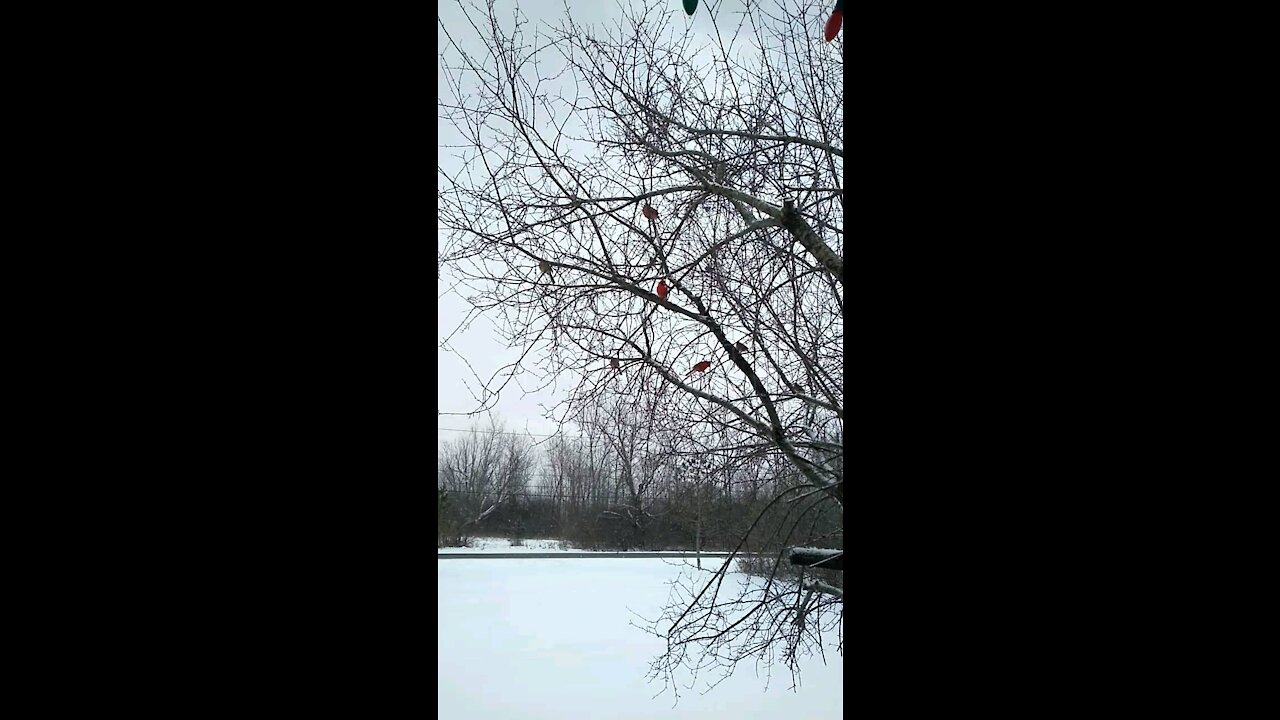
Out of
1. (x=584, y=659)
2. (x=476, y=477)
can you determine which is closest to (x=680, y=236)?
(x=476, y=477)

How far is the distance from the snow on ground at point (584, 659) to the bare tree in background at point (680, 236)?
0.18ft

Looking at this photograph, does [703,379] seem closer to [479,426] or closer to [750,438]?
[750,438]

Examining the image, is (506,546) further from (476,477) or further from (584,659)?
(584,659)

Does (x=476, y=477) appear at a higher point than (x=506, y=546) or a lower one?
higher

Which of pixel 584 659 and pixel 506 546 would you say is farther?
pixel 584 659

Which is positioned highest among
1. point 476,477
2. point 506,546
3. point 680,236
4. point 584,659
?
point 680,236

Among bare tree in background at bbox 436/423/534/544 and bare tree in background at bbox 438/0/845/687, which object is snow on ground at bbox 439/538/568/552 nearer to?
bare tree in background at bbox 436/423/534/544

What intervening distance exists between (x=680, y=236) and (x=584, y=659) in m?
0.94

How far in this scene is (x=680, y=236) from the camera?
1860 millimetres
